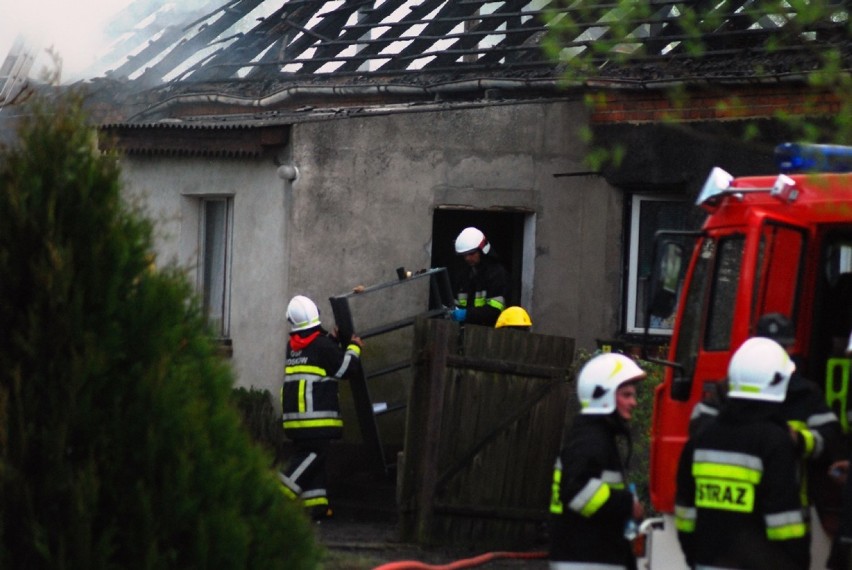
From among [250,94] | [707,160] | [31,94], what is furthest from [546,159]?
[31,94]

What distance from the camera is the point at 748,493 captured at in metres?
5.96

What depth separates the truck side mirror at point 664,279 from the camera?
24.0 ft

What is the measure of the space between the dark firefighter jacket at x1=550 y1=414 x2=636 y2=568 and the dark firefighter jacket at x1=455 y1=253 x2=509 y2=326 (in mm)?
5903

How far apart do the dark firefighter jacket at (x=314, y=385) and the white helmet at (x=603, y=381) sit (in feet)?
16.4

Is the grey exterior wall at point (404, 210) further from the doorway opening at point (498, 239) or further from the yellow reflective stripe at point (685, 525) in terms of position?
the yellow reflective stripe at point (685, 525)

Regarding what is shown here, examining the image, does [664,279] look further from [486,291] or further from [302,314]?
[486,291]

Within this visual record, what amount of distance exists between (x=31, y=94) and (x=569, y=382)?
674 centimetres

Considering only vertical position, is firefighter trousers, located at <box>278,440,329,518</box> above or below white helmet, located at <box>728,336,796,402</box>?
below

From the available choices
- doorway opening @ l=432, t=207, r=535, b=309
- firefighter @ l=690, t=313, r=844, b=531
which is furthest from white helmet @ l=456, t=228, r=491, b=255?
firefighter @ l=690, t=313, r=844, b=531

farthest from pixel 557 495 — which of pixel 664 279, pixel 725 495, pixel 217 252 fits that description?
pixel 217 252

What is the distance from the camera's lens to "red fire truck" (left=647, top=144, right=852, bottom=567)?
722 cm

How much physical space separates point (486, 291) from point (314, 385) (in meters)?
1.85

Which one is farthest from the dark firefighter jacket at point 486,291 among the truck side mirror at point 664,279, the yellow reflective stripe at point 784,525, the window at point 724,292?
the yellow reflective stripe at point 784,525

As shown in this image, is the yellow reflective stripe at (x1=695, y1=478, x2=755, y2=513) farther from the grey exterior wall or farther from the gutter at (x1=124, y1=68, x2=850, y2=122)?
the grey exterior wall
